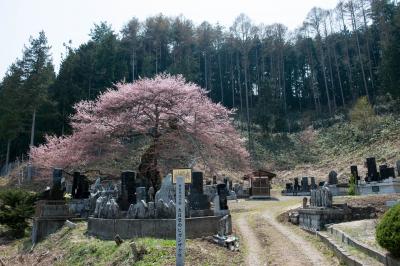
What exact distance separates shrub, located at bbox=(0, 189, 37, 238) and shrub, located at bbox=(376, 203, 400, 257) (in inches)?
635

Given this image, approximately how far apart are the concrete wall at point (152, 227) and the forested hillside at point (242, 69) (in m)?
26.8

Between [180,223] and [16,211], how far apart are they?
1317 cm

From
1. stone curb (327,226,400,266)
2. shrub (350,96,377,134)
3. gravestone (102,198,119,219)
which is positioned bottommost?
stone curb (327,226,400,266)

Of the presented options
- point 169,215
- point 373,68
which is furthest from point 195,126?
point 373,68

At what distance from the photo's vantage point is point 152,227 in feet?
34.8

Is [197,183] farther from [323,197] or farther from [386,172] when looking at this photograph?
[386,172]

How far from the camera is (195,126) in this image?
17156mm

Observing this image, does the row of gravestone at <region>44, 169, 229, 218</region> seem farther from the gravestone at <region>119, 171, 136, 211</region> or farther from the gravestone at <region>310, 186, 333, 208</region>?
the gravestone at <region>310, 186, 333, 208</region>

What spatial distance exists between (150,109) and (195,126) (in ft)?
7.58

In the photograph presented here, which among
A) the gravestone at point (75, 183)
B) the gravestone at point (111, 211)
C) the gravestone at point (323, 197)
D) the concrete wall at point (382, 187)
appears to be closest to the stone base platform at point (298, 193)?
the concrete wall at point (382, 187)

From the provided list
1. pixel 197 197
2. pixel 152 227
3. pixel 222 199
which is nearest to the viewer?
pixel 152 227

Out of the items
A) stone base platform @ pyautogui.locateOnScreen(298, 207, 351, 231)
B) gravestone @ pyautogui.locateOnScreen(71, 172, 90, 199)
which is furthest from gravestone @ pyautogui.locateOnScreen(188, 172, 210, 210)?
gravestone @ pyautogui.locateOnScreen(71, 172, 90, 199)

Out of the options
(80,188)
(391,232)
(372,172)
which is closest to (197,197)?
(80,188)

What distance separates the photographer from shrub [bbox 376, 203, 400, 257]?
594 cm
